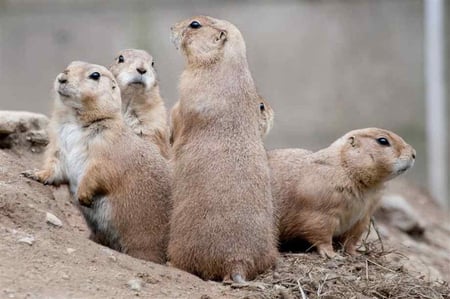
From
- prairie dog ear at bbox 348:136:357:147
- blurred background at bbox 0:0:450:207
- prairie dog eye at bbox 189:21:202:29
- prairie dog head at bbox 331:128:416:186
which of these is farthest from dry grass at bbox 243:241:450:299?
blurred background at bbox 0:0:450:207

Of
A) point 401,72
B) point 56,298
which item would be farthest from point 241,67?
point 401,72

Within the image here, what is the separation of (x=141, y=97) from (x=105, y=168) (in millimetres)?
1670

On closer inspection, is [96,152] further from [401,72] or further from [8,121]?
[401,72]

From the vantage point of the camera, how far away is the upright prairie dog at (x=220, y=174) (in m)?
7.47

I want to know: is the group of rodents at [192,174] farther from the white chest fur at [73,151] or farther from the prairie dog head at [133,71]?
the prairie dog head at [133,71]

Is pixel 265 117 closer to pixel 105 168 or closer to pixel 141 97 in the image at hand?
pixel 141 97

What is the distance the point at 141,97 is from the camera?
9195 mm

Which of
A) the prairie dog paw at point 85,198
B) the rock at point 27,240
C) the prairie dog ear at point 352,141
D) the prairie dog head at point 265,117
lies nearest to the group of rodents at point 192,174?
the prairie dog paw at point 85,198

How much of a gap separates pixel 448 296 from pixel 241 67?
2303 mm

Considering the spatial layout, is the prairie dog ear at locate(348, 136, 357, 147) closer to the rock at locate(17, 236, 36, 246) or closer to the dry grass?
the dry grass

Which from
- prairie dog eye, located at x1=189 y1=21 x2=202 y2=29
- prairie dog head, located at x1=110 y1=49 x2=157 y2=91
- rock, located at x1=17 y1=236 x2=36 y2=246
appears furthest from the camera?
prairie dog head, located at x1=110 y1=49 x2=157 y2=91

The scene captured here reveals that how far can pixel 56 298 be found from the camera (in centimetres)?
627

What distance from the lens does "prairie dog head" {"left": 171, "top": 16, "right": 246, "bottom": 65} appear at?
8047mm

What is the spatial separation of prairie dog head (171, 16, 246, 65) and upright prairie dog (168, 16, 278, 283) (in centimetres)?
1
